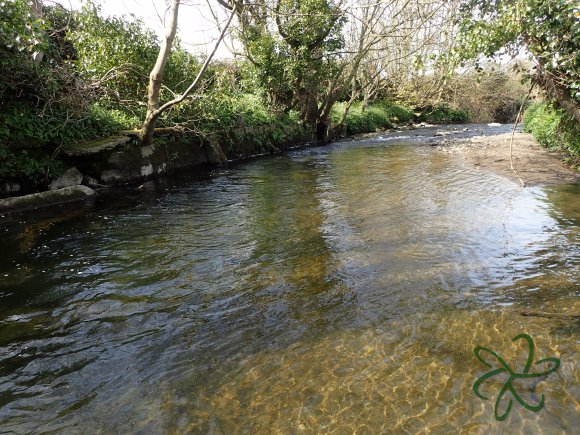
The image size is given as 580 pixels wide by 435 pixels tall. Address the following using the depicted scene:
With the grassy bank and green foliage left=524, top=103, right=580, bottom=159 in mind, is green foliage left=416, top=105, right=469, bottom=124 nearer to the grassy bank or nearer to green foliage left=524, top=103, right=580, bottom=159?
green foliage left=524, top=103, right=580, bottom=159

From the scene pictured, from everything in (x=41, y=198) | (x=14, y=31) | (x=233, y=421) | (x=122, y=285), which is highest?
(x=14, y=31)

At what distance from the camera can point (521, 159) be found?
11.9 metres

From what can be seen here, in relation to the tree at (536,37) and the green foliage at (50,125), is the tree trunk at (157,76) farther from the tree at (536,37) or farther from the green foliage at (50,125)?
the tree at (536,37)

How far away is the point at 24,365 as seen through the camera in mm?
3176

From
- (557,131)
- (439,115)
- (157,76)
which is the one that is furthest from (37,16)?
(439,115)

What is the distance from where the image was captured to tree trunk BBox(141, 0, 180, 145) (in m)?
9.20

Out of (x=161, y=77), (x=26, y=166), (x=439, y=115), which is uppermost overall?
(x=161, y=77)

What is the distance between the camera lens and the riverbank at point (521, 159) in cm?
960

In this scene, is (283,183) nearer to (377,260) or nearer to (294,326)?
(377,260)

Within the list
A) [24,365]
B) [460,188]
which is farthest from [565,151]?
[24,365]

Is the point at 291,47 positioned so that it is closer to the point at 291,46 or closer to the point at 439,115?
the point at 291,46

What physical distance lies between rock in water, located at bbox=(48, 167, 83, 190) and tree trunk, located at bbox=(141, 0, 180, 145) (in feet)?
6.83

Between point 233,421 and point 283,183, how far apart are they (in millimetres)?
8223

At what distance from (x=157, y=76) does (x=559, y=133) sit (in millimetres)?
11834
